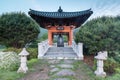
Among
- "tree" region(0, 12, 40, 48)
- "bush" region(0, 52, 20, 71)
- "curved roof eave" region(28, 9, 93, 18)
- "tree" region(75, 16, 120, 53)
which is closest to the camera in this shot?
"bush" region(0, 52, 20, 71)

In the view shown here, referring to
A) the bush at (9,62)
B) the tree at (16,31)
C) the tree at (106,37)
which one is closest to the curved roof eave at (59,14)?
the tree at (16,31)

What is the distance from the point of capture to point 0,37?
21.9m

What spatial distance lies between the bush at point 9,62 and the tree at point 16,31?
982 cm

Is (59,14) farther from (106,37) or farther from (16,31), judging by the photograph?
(106,37)

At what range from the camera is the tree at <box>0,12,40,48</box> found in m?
21.6

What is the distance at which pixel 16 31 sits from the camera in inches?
856

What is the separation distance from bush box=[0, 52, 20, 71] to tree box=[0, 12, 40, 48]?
982cm

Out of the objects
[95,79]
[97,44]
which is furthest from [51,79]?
[97,44]

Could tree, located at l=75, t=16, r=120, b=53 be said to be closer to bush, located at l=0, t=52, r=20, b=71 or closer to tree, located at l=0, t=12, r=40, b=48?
bush, located at l=0, t=52, r=20, b=71

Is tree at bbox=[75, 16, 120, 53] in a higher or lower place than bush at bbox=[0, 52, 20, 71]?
higher

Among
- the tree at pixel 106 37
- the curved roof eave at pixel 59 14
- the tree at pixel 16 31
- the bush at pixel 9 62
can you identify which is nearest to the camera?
the bush at pixel 9 62

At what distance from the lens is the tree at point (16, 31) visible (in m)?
21.6

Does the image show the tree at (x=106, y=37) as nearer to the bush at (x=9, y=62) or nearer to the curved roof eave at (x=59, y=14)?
the bush at (x=9, y=62)

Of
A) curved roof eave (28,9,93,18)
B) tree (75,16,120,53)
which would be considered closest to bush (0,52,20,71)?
tree (75,16,120,53)
